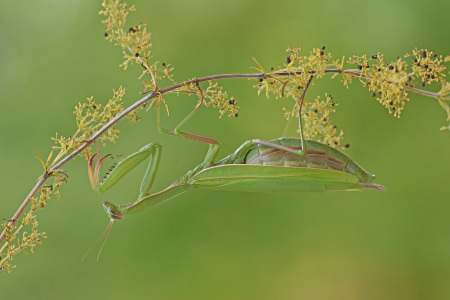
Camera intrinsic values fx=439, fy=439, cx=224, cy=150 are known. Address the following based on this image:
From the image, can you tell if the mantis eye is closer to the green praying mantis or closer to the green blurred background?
the green praying mantis

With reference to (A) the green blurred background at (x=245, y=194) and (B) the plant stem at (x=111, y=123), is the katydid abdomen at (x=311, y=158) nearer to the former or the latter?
(B) the plant stem at (x=111, y=123)

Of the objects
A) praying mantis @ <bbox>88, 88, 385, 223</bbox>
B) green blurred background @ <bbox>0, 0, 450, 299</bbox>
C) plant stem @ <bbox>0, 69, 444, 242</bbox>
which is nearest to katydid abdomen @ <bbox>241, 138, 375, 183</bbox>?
praying mantis @ <bbox>88, 88, 385, 223</bbox>

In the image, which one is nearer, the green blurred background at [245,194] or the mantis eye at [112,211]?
the mantis eye at [112,211]

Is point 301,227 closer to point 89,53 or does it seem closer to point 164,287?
point 164,287

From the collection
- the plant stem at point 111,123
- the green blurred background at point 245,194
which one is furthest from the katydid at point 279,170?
the green blurred background at point 245,194

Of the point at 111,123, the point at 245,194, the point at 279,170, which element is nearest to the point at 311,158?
the point at 279,170

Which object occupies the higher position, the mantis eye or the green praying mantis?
the green praying mantis

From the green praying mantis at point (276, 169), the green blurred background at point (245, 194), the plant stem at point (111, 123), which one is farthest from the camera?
the green blurred background at point (245, 194)

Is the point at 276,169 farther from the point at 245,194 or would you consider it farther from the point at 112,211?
the point at 245,194
